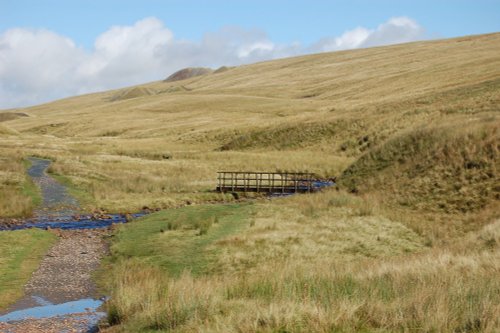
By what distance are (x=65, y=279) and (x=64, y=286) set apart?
1007 millimetres

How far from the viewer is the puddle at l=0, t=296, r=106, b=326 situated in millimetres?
16281

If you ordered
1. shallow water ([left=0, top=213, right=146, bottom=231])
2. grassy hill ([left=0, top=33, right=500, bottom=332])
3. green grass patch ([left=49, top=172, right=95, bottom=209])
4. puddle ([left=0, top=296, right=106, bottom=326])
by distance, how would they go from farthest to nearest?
1. green grass patch ([left=49, top=172, right=95, bottom=209])
2. shallow water ([left=0, top=213, right=146, bottom=231])
3. puddle ([left=0, top=296, right=106, bottom=326])
4. grassy hill ([left=0, top=33, right=500, bottom=332])

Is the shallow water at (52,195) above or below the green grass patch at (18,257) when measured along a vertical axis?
above

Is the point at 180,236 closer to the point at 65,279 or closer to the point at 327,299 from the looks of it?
the point at 65,279

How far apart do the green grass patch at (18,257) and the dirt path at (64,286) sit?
0.32 metres

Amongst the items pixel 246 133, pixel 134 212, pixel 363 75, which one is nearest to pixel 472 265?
pixel 134 212

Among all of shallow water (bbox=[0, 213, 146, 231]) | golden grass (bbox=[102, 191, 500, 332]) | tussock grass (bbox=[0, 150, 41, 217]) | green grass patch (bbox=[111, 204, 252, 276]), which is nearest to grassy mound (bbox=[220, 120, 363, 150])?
tussock grass (bbox=[0, 150, 41, 217])

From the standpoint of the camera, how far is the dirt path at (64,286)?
15344 mm

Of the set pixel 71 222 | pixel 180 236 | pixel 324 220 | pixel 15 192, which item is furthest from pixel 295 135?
pixel 180 236

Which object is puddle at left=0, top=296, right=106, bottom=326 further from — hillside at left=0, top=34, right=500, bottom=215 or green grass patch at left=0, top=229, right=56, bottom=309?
hillside at left=0, top=34, right=500, bottom=215

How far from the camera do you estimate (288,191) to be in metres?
49.4

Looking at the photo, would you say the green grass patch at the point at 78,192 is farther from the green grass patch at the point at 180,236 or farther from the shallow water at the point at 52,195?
the green grass patch at the point at 180,236

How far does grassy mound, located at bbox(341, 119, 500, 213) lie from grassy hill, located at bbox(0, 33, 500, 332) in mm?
108

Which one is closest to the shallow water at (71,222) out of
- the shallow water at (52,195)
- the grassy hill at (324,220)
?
the shallow water at (52,195)
